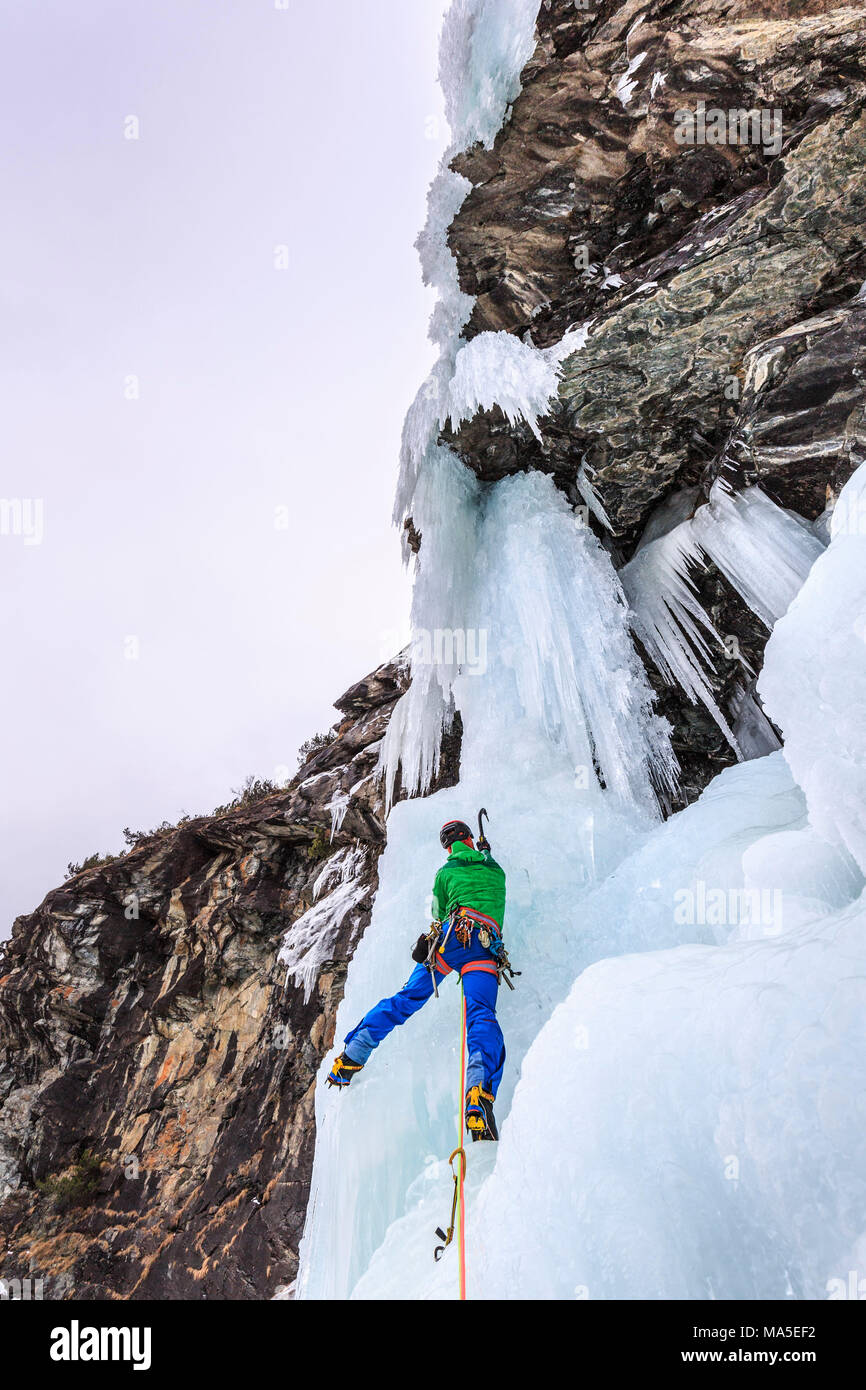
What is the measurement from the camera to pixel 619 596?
642 cm

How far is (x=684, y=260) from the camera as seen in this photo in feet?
18.9

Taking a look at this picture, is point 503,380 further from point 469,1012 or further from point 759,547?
point 469,1012

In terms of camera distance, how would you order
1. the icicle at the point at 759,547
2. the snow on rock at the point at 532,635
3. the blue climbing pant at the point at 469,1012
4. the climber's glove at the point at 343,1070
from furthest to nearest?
the snow on rock at the point at 532,635, the icicle at the point at 759,547, the climber's glove at the point at 343,1070, the blue climbing pant at the point at 469,1012

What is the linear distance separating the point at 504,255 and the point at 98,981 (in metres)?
11.1

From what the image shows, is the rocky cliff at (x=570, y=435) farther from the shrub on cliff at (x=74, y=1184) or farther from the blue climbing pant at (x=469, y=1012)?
the blue climbing pant at (x=469, y=1012)

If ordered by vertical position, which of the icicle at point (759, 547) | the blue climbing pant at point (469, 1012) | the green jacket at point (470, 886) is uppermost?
the icicle at point (759, 547)

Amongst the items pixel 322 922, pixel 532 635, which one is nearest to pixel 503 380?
pixel 532 635

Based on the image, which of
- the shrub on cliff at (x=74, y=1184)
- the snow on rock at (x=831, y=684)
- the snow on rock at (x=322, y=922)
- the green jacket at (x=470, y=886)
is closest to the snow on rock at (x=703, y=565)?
the snow on rock at (x=831, y=684)

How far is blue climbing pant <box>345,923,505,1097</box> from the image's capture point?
3.15 metres

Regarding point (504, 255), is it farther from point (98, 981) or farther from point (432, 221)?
point (98, 981)

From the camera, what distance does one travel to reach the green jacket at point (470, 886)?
152 inches

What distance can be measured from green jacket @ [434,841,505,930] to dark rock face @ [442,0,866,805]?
279 centimetres

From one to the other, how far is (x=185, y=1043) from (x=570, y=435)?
904cm
